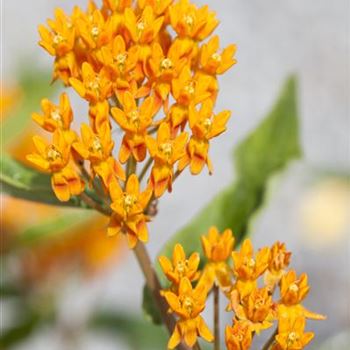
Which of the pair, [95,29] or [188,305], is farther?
[95,29]

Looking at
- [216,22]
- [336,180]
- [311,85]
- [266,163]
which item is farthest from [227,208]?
[311,85]

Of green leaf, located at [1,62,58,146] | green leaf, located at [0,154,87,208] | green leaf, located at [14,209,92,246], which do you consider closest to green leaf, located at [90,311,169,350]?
green leaf, located at [1,62,58,146]

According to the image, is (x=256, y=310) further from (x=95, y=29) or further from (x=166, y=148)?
(x=95, y=29)

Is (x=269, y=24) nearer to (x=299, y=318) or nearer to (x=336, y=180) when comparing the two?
(x=336, y=180)

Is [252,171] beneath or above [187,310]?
above

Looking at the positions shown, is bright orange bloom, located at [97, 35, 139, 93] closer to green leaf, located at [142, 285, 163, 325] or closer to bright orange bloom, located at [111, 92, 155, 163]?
bright orange bloom, located at [111, 92, 155, 163]

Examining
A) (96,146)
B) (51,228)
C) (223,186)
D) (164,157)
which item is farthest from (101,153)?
(223,186)
